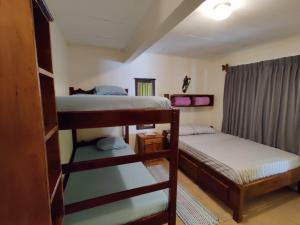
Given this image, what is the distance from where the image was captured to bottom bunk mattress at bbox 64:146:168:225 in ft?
4.50

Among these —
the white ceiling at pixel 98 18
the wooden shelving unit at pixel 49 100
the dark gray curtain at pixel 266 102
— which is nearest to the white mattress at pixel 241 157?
the dark gray curtain at pixel 266 102

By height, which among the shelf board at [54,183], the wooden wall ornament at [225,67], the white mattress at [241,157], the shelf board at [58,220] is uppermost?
the wooden wall ornament at [225,67]

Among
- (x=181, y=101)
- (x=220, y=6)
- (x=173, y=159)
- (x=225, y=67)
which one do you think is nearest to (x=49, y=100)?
(x=173, y=159)

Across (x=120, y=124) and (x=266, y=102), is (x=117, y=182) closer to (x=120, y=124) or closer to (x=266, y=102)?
(x=120, y=124)

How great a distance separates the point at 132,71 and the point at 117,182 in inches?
95.3

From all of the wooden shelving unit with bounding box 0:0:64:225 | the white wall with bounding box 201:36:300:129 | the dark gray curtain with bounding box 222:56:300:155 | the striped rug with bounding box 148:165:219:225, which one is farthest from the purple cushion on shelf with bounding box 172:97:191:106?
the wooden shelving unit with bounding box 0:0:64:225

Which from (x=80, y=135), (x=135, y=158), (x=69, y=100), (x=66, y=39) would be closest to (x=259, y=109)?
(x=135, y=158)

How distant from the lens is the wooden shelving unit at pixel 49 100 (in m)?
0.95

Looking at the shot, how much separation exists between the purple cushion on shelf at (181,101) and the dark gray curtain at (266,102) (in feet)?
2.87

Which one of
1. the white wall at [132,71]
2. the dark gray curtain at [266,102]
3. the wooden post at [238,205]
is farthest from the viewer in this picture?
the white wall at [132,71]

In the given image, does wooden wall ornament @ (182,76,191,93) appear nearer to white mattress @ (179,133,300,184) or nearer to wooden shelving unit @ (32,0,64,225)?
white mattress @ (179,133,300,184)

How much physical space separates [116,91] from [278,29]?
2.55 m

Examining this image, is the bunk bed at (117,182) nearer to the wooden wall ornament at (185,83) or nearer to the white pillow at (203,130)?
the white pillow at (203,130)

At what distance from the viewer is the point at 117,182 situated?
1858mm
